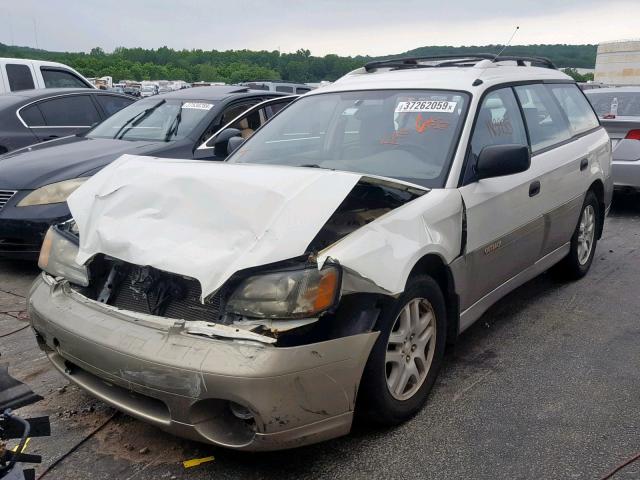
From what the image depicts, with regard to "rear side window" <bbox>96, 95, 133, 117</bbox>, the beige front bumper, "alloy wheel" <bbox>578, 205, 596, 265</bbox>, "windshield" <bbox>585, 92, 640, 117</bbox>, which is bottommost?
"alloy wheel" <bbox>578, 205, 596, 265</bbox>

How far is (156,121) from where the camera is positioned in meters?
6.45

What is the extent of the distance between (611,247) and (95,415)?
17.4 ft

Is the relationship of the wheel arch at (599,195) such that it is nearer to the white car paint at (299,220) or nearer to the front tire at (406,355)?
the white car paint at (299,220)

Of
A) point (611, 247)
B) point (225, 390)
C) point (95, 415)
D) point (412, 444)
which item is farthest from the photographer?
point (611, 247)

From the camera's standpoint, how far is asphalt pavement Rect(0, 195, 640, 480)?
261cm

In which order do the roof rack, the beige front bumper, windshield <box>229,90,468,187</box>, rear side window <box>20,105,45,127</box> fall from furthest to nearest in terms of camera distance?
rear side window <box>20,105,45,127</box> → the roof rack → windshield <box>229,90,468,187</box> → the beige front bumper

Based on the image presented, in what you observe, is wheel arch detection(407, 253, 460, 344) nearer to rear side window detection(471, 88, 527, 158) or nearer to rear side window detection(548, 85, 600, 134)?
rear side window detection(471, 88, 527, 158)

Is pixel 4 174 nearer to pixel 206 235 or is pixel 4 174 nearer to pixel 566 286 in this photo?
pixel 206 235

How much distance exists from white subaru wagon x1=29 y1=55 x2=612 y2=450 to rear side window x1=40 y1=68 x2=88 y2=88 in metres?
7.01

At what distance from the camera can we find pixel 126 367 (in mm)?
2408

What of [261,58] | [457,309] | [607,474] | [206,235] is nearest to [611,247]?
[457,309]

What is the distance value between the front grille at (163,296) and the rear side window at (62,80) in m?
8.06

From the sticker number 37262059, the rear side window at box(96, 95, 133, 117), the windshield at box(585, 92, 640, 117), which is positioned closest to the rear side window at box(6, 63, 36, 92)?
the rear side window at box(96, 95, 133, 117)

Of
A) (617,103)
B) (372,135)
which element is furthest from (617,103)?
(372,135)
